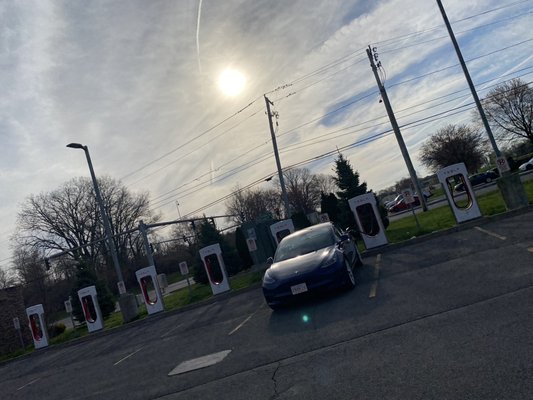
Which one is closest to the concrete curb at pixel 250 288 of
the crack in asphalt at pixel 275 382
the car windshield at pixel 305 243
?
the car windshield at pixel 305 243

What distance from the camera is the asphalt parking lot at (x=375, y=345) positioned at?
3.88 m

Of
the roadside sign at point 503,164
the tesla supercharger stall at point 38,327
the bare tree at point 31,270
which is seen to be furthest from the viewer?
the bare tree at point 31,270

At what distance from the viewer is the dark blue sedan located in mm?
8219

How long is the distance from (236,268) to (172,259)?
41.7 meters

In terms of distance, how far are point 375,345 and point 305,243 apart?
16.0ft

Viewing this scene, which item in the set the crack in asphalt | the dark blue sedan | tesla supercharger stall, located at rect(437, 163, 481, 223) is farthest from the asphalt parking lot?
tesla supercharger stall, located at rect(437, 163, 481, 223)

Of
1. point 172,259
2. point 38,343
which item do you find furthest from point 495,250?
point 172,259

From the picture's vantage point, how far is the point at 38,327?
20.6 m

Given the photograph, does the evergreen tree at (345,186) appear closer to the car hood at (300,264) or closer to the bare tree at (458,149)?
the car hood at (300,264)

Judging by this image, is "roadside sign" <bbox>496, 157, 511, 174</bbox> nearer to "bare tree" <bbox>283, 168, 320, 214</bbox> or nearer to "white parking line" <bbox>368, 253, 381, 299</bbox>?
"white parking line" <bbox>368, 253, 381, 299</bbox>

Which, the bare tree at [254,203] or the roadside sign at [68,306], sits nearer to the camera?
the roadside sign at [68,306]

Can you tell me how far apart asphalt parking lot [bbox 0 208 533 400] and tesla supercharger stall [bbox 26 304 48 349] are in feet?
31.2

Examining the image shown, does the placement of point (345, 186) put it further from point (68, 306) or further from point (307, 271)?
point (68, 306)

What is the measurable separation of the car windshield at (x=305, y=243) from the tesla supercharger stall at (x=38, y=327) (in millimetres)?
15989
